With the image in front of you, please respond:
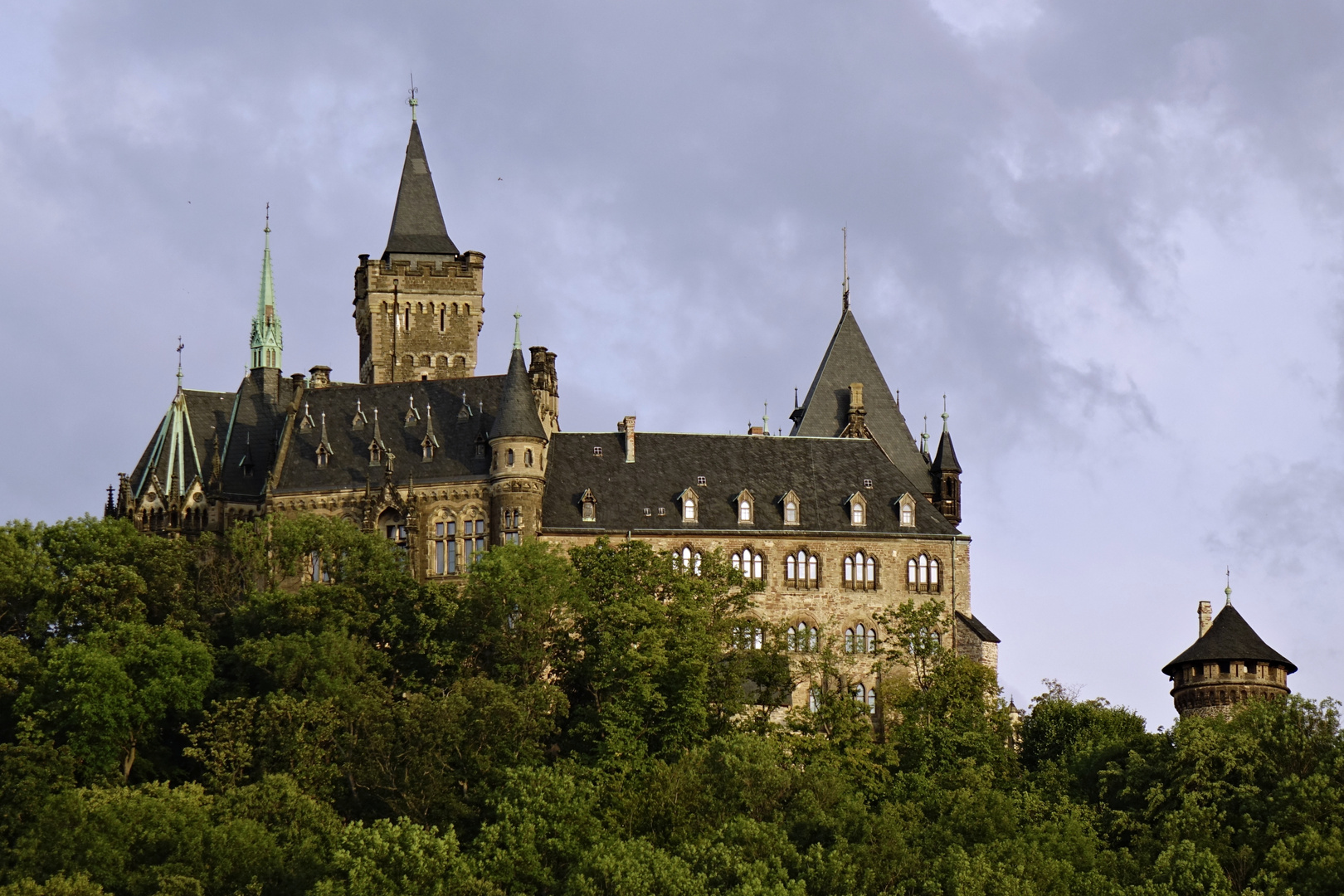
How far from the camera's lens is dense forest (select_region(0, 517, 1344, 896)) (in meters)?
90.5

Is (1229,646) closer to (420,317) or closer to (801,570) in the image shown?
(801,570)

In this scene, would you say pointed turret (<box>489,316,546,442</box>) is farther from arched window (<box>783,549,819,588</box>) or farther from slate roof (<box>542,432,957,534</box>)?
arched window (<box>783,549,819,588</box>)

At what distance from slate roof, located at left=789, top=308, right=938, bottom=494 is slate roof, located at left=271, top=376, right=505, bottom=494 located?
15456 mm

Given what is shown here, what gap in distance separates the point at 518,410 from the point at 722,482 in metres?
9.65

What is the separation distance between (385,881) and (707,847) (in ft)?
34.5

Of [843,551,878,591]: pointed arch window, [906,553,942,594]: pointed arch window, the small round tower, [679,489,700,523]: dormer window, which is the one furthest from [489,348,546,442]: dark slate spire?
[906,553,942,594]: pointed arch window

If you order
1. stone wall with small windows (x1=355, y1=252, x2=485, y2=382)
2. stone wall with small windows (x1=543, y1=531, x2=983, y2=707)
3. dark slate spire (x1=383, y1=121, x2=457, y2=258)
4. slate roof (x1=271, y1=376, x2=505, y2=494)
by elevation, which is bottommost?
stone wall with small windows (x1=543, y1=531, x2=983, y2=707)

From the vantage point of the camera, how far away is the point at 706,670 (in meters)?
104

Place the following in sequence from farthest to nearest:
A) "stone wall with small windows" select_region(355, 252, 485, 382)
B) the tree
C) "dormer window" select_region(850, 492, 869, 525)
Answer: "stone wall with small windows" select_region(355, 252, 485, 382) < "dormer window" select_region(850, 492, 869, 525) < the tree

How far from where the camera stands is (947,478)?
126750mm

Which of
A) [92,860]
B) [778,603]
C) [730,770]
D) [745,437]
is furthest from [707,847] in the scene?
[745,437]

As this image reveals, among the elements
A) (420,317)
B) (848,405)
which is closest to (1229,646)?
(848,405)

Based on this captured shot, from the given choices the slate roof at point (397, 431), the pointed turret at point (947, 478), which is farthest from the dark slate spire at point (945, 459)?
the slate roof at point (397, 431)

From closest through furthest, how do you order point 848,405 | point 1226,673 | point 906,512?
point 1226,673, point 906,512, point 848,405
